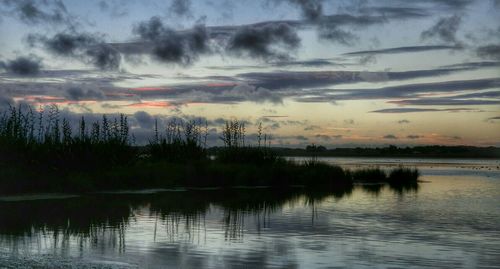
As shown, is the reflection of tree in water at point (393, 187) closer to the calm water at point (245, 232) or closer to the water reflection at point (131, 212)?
the water reflection at point (131, 212)

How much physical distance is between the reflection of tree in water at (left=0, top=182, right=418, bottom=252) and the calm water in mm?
38

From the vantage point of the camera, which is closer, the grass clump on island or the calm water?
the calm water

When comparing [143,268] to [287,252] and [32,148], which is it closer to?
[287,252]

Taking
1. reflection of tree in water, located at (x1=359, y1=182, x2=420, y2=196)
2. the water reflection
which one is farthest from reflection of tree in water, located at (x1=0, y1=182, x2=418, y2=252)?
reflection of tree in water, located at (x1=359, y1=182, x2=420, y2=196)

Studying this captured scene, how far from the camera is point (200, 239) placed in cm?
1889

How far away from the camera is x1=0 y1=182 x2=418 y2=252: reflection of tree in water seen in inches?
735

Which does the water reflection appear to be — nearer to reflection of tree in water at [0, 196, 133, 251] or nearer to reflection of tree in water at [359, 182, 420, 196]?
reflection of tree in water at [0, 196, 133, 251]

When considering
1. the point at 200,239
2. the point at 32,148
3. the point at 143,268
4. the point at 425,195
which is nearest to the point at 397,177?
the point at 425,195

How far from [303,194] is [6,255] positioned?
23.6 metres

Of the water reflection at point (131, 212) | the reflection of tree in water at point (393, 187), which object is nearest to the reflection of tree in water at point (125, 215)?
the water reflection at point (131, 212)

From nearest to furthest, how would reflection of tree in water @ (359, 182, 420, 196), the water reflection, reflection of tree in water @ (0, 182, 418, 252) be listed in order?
reflection of tree in water @ (0, 182, 418, 252) < the water reflection < reflection of tree in water @ (359, 182, 420, 196)

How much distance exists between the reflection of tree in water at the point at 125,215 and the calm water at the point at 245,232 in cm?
4

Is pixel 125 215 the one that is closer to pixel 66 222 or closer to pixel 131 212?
pixel 131 212

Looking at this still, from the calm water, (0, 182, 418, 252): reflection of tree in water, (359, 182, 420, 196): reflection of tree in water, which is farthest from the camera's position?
(359, 182, 420, 196): reflection of tree in water
